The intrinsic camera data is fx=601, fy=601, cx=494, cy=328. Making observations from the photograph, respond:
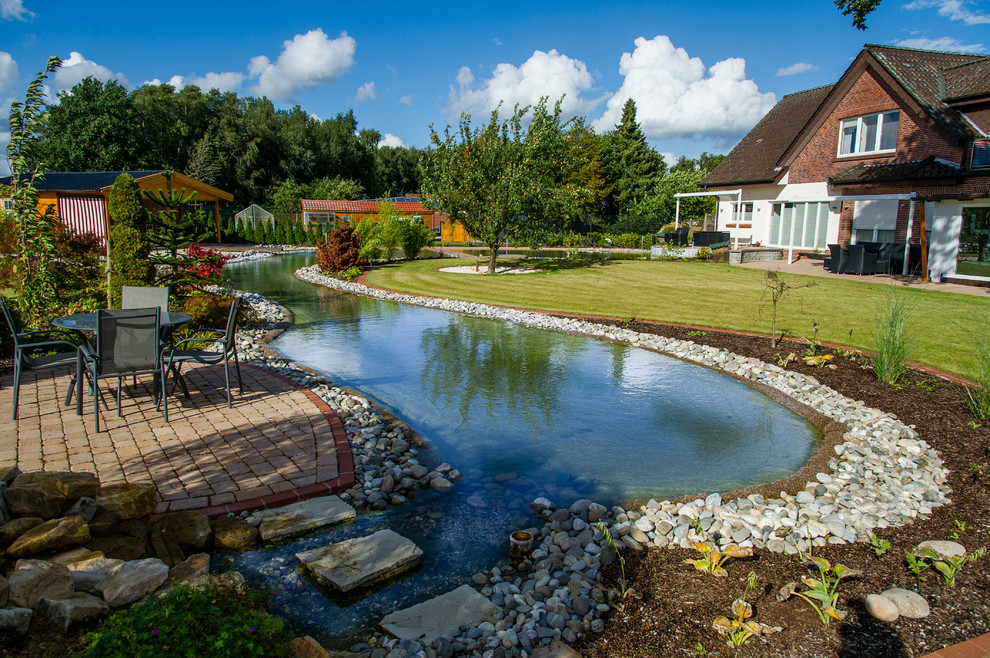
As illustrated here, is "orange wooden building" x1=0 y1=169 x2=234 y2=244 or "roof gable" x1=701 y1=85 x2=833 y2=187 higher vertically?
"roof gable" x1=701 y1=85 x2=833 y2=187

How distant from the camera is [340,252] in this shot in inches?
868

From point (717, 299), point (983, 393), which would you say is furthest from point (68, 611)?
point (717, 299)

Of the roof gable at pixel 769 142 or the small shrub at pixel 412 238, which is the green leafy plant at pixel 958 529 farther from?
the roof gable at pixel 769 142

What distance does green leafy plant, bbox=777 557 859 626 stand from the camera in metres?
3.38

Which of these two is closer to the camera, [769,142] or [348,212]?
[769,142]

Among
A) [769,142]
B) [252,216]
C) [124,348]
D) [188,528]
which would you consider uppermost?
[769,142]

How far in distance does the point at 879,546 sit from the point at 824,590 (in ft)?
3.33

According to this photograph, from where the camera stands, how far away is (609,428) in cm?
700

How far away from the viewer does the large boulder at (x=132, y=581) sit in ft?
9.78

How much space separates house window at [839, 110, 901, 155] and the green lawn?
6681 millimetres

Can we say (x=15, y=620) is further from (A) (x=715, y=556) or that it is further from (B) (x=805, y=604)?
(B) (x=805, y=604)

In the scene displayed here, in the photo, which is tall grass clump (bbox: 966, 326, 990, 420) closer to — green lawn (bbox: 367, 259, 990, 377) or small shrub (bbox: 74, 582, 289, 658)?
green lawn (bbox: 367, 259, 990, 377)

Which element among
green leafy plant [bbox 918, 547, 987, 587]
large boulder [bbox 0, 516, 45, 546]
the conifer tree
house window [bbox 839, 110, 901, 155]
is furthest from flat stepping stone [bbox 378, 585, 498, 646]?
the conifer tree

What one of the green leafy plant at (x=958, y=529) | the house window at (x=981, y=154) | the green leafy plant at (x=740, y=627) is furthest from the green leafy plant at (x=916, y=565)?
the house window at (x=981, y=154)
